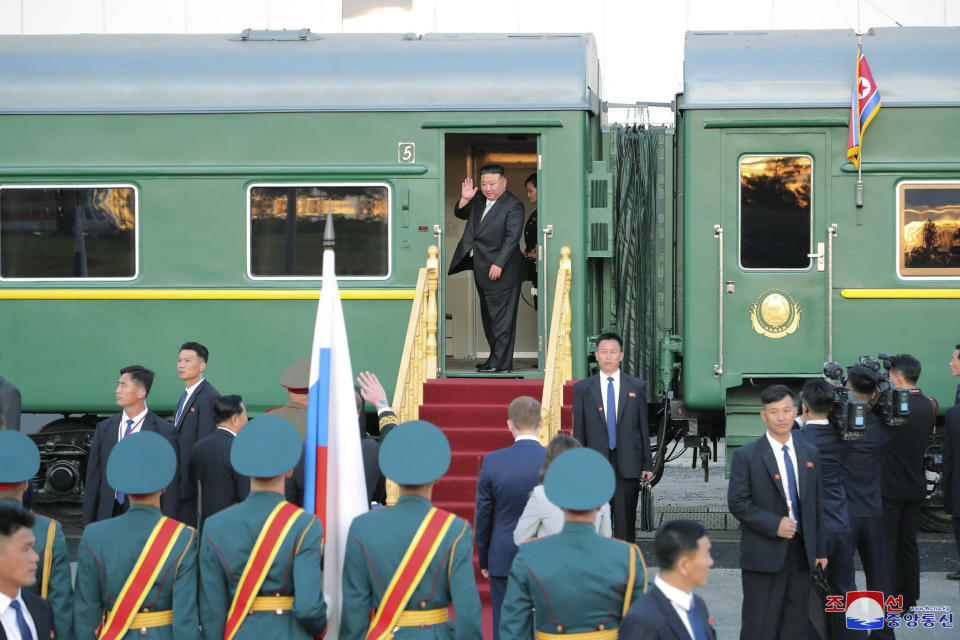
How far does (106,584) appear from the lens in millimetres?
4922

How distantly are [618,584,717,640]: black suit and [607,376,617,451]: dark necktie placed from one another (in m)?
4.34

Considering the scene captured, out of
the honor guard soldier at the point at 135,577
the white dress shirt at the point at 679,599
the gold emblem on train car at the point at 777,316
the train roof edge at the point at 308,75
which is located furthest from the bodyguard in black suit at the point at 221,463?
the gold emblem on train car at the point at 777,316

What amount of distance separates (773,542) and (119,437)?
4.02 m

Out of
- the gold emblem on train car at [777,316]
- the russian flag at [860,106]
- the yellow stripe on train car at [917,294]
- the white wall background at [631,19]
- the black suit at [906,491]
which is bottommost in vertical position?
the black suit at [906,491]

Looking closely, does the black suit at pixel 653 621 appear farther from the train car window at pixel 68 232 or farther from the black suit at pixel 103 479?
the train car window at pixel 68 232

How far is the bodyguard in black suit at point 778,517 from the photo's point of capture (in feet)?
20.9

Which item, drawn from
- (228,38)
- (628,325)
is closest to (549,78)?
(628,325)

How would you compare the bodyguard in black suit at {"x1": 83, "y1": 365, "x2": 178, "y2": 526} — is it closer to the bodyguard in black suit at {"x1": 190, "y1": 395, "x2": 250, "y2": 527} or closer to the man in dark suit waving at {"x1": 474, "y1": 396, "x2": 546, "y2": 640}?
the bodyguard in black suit at {"x1": 190, "y1": 395, "x2": 250, "y2": 527}

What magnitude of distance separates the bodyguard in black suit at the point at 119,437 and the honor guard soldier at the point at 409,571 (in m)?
3.00

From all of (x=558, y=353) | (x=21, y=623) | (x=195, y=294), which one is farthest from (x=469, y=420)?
(x=21, y=623)

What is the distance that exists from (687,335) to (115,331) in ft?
16.2

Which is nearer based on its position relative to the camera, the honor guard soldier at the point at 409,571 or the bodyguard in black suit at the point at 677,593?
the bodyguard in black suit at the point at 677,593

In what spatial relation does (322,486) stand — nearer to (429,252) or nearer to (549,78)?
(429,252)

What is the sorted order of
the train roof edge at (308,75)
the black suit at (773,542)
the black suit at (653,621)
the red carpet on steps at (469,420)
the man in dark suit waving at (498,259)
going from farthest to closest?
the man in dark suit waving at (498,259) < the train roof edge at (308,75) < the red carpet on steps at (469,420) < the black suit at (773,542) < the black suit at (653,621)
